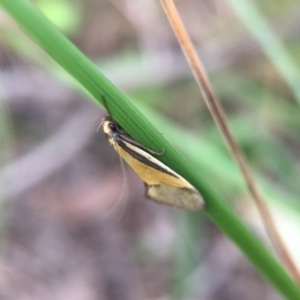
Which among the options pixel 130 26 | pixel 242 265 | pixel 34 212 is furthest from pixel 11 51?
pixel 242 265

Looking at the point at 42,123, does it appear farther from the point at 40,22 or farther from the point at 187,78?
the point at 40,22

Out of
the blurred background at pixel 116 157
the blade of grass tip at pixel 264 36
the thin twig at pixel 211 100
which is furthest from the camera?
the blurred background at pixel 116 157

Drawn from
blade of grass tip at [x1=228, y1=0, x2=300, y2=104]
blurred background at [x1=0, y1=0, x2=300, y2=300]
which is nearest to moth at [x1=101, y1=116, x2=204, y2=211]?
blade of grass tip at [x1=228, y1=0, x2=300, y2=104]

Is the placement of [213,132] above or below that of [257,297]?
above

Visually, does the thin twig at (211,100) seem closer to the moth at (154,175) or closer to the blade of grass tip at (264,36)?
the moth at (154,175)

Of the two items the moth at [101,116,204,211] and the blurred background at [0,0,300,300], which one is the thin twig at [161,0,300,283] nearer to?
the moth at [101,116,204,211]

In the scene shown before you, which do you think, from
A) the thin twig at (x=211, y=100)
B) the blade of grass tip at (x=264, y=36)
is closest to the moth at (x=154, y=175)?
the thin twig at (x=211, y=100)
